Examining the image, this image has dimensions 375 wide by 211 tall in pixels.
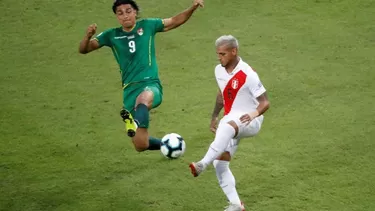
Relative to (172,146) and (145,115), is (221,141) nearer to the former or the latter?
(172,146)

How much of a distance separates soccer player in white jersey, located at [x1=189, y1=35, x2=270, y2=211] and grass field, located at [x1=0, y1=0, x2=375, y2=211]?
632mm

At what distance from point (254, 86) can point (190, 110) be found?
342 cm

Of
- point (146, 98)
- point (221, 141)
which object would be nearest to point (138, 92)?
point (146, 98)

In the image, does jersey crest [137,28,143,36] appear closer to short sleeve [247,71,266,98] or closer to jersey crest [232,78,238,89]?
jersey crest [232,78,238,89]

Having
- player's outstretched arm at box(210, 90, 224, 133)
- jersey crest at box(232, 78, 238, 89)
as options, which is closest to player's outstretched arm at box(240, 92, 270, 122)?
jersey crest at box(232, 78, 238, 89)

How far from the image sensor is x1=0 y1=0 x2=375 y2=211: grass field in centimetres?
965

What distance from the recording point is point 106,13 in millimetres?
15781

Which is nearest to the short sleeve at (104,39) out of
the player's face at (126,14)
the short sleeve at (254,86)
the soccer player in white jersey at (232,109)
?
the player's face at (126,14)

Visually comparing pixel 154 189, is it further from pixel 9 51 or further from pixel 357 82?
pixel 9 51

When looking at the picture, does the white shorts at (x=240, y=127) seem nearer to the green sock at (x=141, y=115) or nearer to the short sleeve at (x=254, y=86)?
the short sleeve at (x=254, y=86)

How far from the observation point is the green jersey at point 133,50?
9773 millimetres

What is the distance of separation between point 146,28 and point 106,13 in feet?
19.9

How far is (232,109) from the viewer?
883 cm

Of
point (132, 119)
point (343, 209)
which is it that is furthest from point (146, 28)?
point (343, 209)
